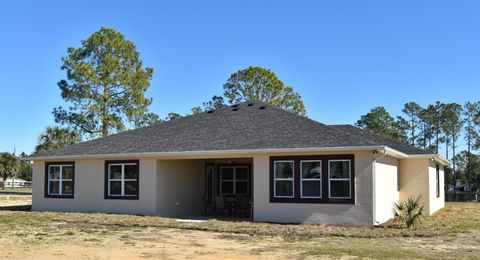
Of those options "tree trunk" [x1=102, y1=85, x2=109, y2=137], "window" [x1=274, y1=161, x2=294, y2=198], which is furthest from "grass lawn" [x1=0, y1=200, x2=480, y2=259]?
"tree trunk" [x1=102, y1=85, x2=109, y2=137]

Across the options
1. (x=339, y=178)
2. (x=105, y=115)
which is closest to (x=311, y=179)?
(x=339, y=178)

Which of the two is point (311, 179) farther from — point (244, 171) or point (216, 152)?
point (244, 171)

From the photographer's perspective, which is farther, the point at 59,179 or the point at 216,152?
the point at 59,179

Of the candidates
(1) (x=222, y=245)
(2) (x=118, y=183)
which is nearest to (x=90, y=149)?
(2) (x=118, y=183)

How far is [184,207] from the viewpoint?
22000mm

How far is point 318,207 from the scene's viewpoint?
17688 mm

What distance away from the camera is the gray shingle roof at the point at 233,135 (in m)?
18.5

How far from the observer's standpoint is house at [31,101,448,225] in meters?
17.5

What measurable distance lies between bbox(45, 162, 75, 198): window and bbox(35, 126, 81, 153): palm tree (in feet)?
68.1

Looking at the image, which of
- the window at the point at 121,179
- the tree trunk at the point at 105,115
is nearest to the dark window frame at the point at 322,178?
the window at the point at 121,179

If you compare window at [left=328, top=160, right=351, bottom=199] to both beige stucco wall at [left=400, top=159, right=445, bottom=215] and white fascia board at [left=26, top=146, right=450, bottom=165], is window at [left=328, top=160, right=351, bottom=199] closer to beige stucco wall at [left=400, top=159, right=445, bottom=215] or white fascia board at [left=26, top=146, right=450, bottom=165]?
white fascia board at [left=26, top=146, right=450, bottom=165]

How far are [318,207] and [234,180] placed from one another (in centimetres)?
642

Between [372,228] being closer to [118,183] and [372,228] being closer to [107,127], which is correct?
[118,183]

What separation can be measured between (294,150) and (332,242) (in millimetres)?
4988
